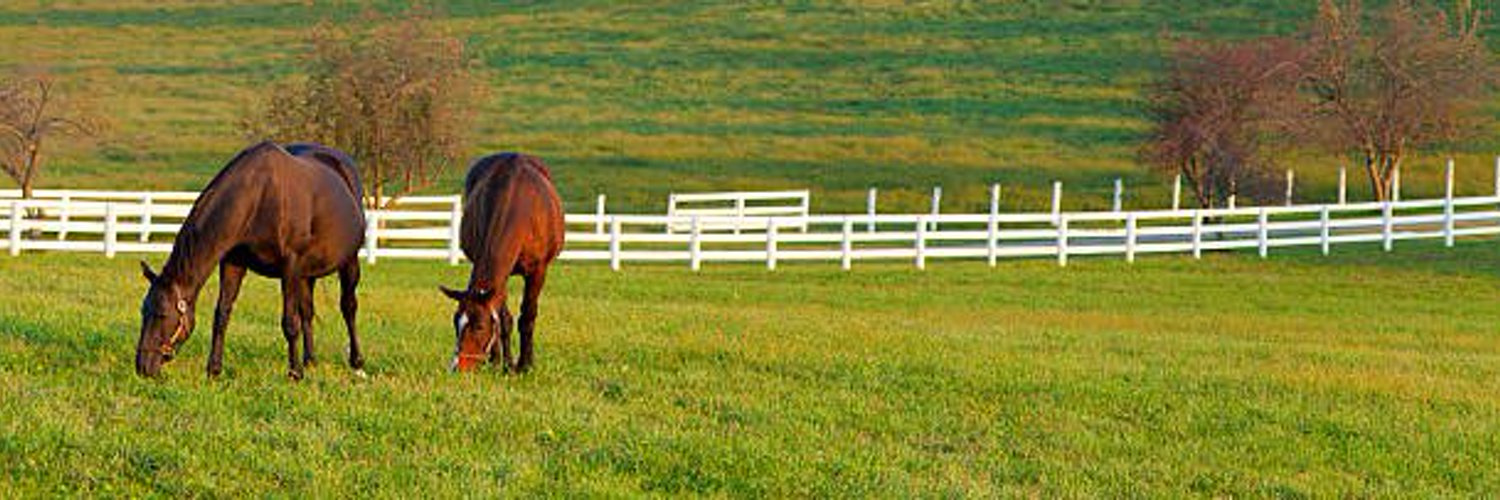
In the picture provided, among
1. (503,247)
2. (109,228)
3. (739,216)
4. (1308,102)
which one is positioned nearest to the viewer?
(503,247)

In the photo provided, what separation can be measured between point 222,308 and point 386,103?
77.3 feet

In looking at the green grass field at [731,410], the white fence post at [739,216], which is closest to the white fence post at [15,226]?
the green grass field at [731,410]

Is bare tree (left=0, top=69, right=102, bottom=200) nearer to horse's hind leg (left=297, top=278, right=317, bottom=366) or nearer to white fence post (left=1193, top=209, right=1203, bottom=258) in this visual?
white fence post (left=1193, top=209, right=1203, bottom=258)

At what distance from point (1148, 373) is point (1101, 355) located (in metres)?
2.05

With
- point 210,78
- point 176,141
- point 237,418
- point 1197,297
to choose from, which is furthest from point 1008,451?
point 210,78

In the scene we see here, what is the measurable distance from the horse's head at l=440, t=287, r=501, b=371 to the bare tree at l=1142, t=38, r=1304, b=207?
28688mm

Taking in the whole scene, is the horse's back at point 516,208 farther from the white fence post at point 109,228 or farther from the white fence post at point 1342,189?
the white fence post at point 1342,189

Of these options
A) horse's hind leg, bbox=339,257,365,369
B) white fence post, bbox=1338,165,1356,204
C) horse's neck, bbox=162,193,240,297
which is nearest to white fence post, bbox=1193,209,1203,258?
white fence post, bbox=1338,165,1356,204

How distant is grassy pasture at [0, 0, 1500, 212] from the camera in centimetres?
5588

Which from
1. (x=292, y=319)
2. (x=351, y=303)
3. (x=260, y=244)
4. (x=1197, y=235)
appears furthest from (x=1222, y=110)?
(x=260, y=244)

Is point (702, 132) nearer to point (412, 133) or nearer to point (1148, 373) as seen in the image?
point (412, 133)

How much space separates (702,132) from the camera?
64.9 meters

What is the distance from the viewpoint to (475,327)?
1322 centimetres

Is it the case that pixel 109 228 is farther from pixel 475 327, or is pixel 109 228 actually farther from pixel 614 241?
pixel 475 327
